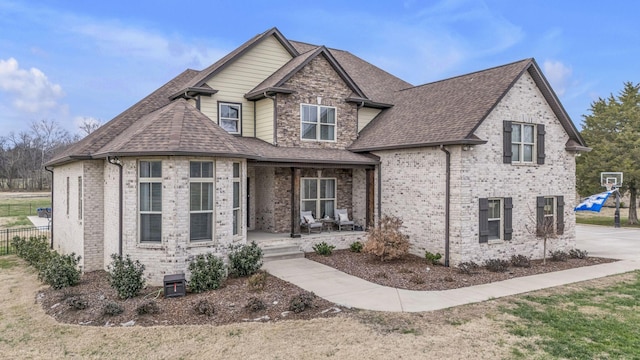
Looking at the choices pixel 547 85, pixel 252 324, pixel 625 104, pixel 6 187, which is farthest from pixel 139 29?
pixel 6 187

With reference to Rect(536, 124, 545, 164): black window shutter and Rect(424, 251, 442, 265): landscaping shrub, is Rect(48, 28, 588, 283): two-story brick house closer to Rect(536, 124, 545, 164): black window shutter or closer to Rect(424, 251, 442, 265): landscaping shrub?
Rect(536, 124, 545, 164): black window shutter

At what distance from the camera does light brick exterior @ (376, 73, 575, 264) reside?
13031mm

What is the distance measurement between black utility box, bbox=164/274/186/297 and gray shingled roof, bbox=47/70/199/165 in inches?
194

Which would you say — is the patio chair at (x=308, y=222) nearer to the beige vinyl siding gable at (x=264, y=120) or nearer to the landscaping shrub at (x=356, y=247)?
the landscaping shrub at (x=356, y=247)

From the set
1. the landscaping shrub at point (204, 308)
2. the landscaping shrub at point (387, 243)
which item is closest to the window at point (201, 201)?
the landscaping shrub at point (204, 308)

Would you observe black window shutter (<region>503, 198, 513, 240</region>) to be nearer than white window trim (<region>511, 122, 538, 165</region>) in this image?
Yes

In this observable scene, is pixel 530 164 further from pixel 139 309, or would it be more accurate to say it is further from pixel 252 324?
pixel 139 309

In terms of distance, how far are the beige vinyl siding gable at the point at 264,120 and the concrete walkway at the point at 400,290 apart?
16.7 feet

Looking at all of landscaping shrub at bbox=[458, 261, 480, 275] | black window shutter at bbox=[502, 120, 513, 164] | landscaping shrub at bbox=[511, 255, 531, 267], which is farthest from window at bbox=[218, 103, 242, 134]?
landscaping shrub at bbox=[511, 255, 531, 267]

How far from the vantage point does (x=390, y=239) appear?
13.3 m

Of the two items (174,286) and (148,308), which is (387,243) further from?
(148,308)

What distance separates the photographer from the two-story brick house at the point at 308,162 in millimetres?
10883

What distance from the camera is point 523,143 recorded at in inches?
567

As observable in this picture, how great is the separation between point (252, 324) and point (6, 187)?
76533mm
